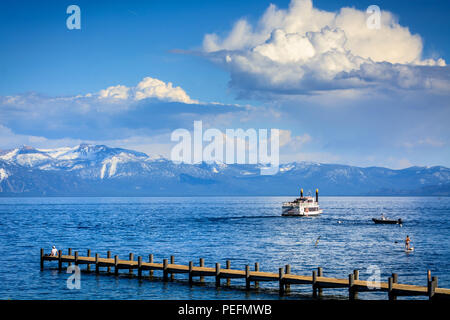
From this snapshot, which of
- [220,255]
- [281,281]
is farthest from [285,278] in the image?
[220,255]

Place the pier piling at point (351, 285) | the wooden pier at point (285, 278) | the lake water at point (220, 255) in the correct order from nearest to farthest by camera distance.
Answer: the wooden pier at point (285, 278) → the pier piling at point (351, 285) → the lake water at point (220, 255)

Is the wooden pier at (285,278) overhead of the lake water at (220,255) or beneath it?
overhead

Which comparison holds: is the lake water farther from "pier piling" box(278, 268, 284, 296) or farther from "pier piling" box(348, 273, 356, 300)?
"pier piling" box(348, 273, 356, 300)

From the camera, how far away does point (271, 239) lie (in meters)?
113

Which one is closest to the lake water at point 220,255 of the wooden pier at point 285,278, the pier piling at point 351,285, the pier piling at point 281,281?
the pier piling at point 281,281

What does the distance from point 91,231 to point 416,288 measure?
10814 cm

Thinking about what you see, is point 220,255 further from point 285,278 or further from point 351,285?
point 351,285

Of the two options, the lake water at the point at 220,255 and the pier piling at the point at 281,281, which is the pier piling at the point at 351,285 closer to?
the lake water at the point at 220,255

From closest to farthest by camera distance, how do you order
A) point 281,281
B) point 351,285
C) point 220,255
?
point 351,285 < point 281,281 < point 220,255

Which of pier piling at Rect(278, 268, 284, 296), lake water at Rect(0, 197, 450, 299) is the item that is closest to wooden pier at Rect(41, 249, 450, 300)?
pier piling at Rect(278, 268, 284, 296)

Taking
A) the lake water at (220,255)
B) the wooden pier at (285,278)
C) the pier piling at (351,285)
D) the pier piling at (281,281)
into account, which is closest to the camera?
the wooden pier at (285,278)

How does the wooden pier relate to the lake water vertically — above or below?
above
